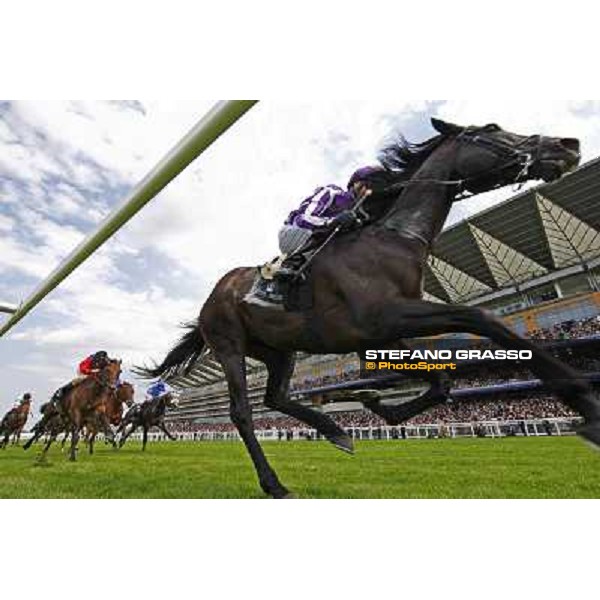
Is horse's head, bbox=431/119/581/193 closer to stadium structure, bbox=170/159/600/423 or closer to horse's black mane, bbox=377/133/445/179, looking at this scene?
horse's black mane, bbox=377/133/445/179

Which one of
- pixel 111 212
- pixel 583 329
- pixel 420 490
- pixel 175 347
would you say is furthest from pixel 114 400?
pixel 583 329

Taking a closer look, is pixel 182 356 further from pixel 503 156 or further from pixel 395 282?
pixel 503 156

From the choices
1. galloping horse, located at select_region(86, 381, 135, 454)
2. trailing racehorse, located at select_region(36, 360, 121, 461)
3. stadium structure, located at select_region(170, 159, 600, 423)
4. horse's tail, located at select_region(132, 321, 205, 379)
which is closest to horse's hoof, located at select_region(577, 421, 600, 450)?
horse's tail, located at select_region(132, 321, 205, 379)

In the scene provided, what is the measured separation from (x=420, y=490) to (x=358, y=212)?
2328 mm

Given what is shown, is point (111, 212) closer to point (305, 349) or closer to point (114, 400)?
point (305, 349)

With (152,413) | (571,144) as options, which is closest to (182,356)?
(571,144)

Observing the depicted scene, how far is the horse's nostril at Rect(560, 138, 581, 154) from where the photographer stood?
3555mm

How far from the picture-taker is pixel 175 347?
5535mm

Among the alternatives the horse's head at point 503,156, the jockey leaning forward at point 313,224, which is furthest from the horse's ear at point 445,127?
the jockey leaning forward at point 313,224

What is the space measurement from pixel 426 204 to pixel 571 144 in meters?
1.09

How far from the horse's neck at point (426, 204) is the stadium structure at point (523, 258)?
1663 cm

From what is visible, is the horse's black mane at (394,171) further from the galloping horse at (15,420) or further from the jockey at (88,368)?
the galloping horse at (15,420)

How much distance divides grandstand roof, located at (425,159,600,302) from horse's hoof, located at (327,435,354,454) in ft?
69.1

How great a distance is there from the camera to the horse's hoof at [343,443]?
424 centimetres
